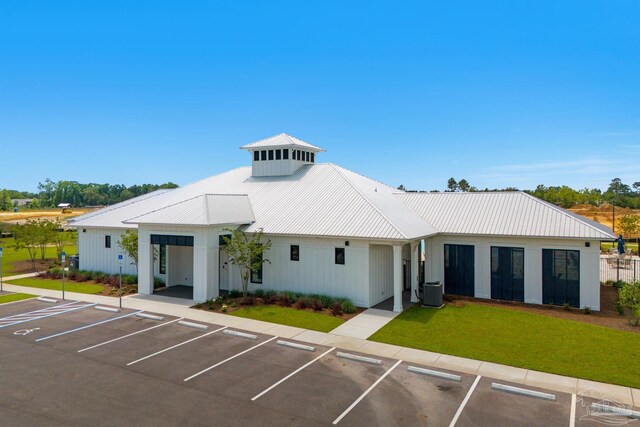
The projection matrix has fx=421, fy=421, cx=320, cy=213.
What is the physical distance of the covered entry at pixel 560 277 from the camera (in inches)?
798

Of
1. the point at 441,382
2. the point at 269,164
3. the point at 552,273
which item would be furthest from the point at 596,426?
the point at 269,164

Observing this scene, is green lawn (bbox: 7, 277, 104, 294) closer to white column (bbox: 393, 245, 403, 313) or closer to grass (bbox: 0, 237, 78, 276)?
grass (bbox: 0, 237, 78, 276)

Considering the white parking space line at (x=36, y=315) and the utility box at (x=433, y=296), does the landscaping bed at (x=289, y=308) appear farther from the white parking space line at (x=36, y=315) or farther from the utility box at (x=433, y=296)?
the white parking space line at (x=36, y=315)

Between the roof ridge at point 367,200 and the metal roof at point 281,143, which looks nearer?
the roof ridge at point 367,200

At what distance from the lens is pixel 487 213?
23609mm

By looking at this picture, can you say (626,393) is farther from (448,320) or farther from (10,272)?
(10,272)

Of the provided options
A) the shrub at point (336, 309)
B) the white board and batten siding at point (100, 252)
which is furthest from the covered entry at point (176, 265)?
the shrub at point (336, 309)

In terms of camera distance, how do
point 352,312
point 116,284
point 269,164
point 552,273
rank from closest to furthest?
point 352,312, point 552,273, point 116,284, point 269,164

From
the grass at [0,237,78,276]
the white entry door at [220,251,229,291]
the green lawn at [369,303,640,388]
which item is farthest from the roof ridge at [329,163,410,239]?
the grass at [0,237,78,276]

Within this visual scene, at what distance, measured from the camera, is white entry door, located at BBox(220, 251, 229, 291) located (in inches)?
946

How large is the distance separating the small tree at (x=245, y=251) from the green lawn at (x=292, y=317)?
223 cm

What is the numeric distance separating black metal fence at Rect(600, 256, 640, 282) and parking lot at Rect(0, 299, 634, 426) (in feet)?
77.0

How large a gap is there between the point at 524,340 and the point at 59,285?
26260 millimetres

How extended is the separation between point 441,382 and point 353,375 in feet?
8.20
